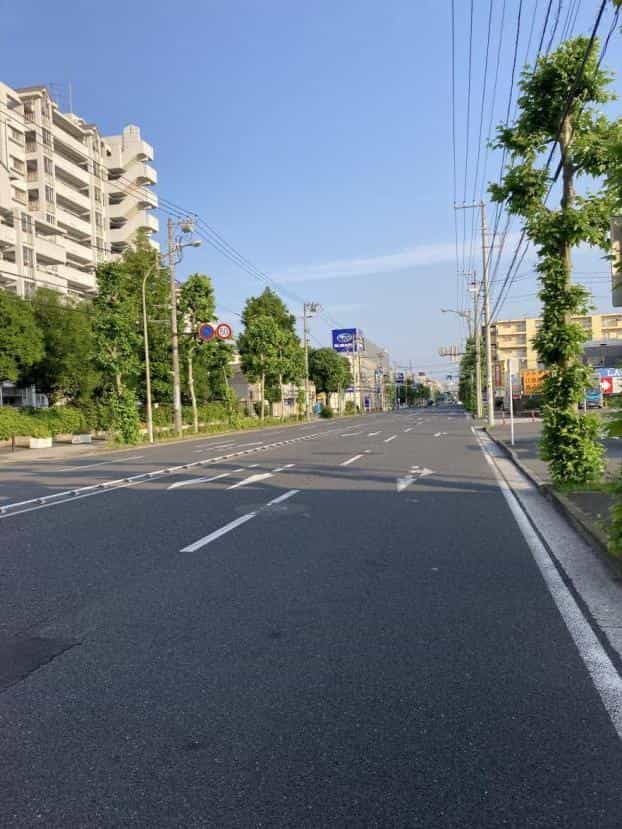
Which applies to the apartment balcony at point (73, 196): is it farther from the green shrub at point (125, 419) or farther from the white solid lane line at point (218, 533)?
the white solid lane line at point (218, 533)

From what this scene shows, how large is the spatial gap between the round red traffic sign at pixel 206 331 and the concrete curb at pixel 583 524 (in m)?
29.0

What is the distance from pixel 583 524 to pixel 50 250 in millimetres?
53662

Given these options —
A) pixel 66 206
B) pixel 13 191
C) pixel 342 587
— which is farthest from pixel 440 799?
pixel 66 206

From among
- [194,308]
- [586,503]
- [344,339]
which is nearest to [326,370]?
[344,339]

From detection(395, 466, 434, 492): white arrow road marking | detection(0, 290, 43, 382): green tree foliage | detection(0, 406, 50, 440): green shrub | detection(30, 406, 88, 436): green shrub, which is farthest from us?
detection(30, 406, 88, 436): green shrub

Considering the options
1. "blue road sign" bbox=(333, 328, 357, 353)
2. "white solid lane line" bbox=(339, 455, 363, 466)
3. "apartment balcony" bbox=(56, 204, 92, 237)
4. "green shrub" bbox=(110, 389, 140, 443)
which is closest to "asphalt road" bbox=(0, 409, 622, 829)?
"white solid lane line" bbox=(339, 455, 363, 466)

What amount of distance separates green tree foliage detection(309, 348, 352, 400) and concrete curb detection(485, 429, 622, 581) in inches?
3109

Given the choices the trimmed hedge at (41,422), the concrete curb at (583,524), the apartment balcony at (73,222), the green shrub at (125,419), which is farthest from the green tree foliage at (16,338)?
the apartment balcony at (73,222)

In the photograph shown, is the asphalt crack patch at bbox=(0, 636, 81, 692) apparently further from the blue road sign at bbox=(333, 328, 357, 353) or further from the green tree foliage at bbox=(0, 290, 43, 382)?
the blue road sign at bbox=(333, 328, 357, 353)

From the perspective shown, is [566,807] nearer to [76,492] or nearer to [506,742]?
[506,742]

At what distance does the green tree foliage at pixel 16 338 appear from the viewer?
31.7m

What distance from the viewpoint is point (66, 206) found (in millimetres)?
61750

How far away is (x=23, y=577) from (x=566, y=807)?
497cm

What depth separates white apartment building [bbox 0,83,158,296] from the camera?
50.4 metres
